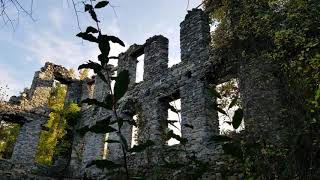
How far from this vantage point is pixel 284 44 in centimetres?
746

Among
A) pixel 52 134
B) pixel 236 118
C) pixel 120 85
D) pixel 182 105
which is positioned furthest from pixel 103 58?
pixel 52 134

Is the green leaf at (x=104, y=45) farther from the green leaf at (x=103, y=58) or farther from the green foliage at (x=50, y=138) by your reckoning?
the green foliage at (x=50, y=138)

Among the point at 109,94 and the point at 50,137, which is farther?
the point at 50,137

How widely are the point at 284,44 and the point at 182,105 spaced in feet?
11.9

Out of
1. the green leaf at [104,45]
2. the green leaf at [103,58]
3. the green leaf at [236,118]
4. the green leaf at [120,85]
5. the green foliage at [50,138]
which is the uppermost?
the green foliage at [50,138]

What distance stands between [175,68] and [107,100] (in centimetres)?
950

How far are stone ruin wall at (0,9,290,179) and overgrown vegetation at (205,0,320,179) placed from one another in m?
0.40

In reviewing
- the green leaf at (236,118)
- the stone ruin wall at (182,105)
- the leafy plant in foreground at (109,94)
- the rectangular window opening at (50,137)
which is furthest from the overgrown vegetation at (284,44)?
the rectangular window opening at (50,137)

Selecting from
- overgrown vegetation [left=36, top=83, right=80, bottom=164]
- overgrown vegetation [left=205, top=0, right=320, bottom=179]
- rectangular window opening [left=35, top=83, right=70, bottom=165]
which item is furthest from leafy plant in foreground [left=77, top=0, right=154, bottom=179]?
rectangular window opening [left=35, top=83, right=70, bottom=165]

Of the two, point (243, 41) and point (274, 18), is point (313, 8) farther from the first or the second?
point (243, 41)

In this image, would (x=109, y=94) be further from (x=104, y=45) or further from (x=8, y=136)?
(x=8, y=136)

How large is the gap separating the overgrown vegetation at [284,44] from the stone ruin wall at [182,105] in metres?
0.40

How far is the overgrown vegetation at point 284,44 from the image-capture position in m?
5.96

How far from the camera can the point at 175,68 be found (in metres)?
10.9
